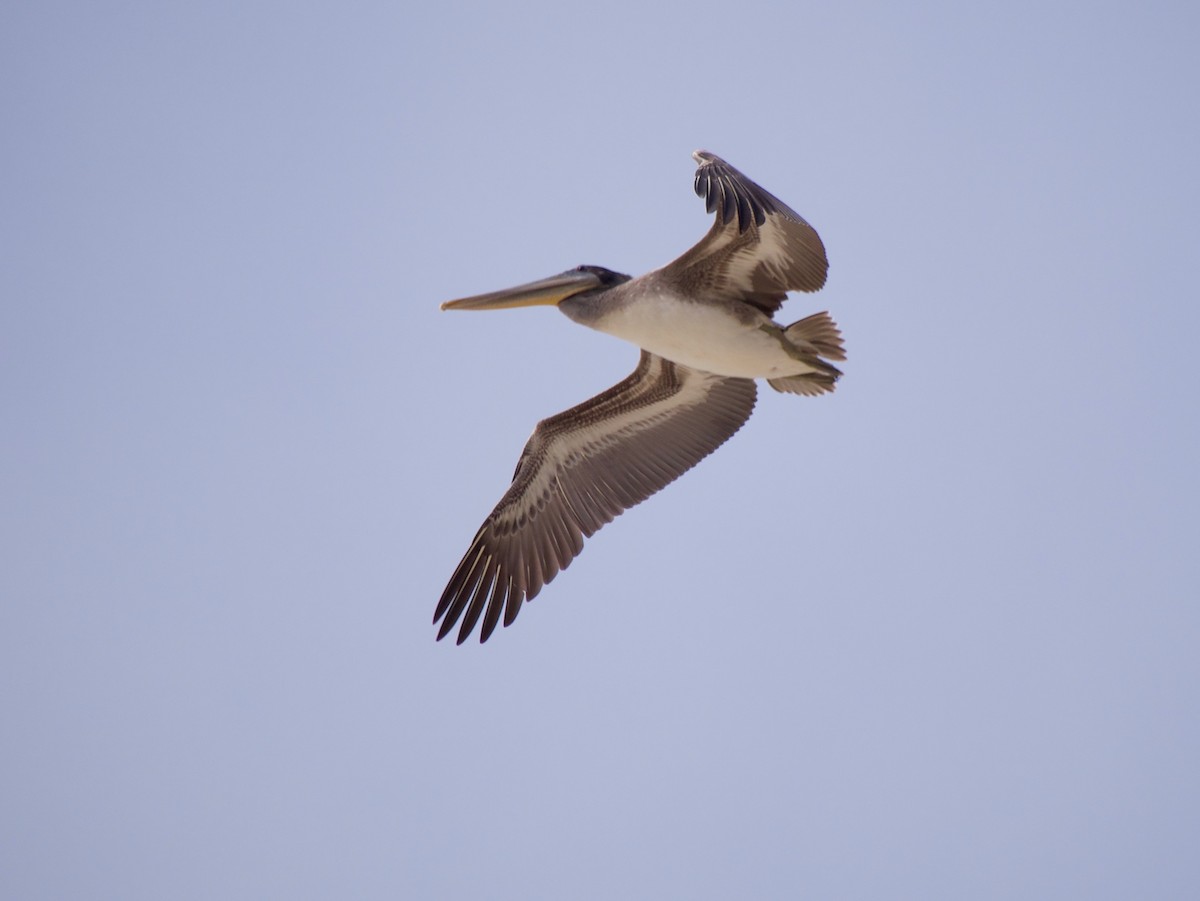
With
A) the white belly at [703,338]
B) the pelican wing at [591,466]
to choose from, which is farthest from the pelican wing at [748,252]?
the pelican wing at [591,466]

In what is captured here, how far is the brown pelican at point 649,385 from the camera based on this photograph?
11023 millimetres

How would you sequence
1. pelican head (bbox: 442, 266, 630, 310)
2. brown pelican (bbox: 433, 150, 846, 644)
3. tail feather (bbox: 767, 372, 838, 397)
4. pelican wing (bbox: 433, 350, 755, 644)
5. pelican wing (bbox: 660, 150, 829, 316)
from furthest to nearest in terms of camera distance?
1. pelican wing (bbox: 433, 350, 755, 644)
2. pelican head (bbox: 442, 266, 630, 310)
3. tail feather (bbox: 767, 372, 838, 397)
4. brown pelican (bbox: 433, 150, 846, 644)
5. pelican wing (bbox: 660, 150, 829, 316)

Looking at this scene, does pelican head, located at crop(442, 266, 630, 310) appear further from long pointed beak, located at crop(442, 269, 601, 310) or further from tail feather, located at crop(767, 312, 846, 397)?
tail feather, located at crop(767, 312, 846, 397)

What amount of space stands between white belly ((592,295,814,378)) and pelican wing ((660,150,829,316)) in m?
0.19

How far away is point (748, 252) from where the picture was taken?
425 inches

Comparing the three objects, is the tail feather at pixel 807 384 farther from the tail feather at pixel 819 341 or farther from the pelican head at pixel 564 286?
the pelican head at pixel 564 286

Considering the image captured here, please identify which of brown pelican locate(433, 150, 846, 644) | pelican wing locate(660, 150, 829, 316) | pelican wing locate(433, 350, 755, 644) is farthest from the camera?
pelican wing locate(433, 350, 755, 644)

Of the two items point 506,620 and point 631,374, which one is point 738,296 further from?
point 506,620

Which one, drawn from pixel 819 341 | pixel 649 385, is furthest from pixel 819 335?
pixel 649 385

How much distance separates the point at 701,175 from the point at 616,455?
369 cm

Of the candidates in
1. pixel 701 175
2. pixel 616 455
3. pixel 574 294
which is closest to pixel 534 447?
pixel 616 455

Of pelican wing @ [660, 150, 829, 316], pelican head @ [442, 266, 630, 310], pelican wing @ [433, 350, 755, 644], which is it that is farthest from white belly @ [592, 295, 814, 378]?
pelican wing @ [433, 350, 755, 644]

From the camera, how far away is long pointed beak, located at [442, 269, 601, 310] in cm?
1210

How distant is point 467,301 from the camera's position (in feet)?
41.8
